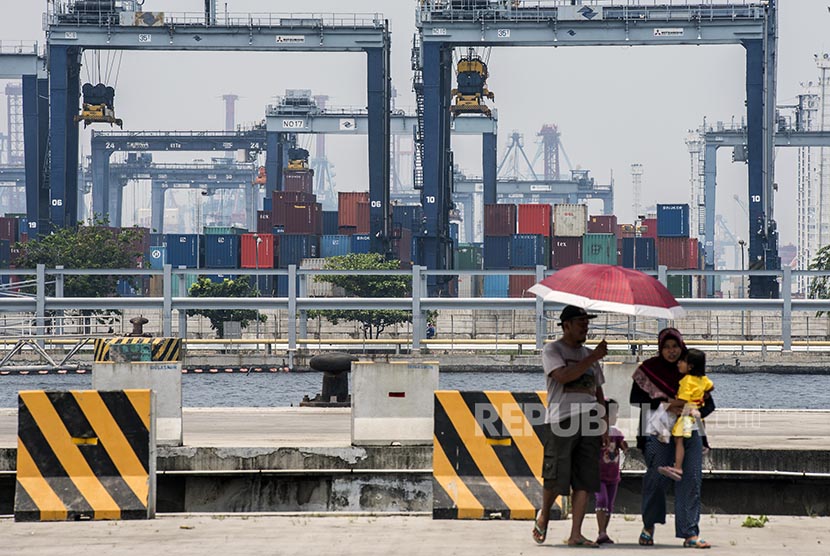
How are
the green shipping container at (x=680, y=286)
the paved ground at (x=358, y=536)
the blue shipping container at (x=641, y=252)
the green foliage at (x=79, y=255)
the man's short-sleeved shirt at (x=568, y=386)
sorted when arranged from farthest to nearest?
the blue shipping container at (x=641, y=252)
the green shipping container at (x=680, y=286)
the green foliage at (x=79, y=255)
the man's short-sleeved shirt at (x=568, y=386)
the paved ground at (x=358, y=536)

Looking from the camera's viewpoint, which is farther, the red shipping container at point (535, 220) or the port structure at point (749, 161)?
the red shipping container at point (535, 220)

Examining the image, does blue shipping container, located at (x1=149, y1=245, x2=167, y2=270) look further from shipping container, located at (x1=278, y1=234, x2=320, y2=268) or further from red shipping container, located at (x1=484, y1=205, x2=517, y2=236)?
red shipping container, located at (x1=484, y1=205, x2=517, y2=236)

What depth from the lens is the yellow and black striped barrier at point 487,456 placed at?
10.1 m

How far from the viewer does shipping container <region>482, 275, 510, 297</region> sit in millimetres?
106875

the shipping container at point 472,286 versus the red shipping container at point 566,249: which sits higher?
the red shipping container at point 566,249

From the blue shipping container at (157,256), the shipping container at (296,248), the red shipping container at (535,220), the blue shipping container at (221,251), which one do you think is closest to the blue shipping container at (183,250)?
the blue shipping container at (221,251)

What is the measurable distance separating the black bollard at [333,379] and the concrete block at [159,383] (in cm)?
613

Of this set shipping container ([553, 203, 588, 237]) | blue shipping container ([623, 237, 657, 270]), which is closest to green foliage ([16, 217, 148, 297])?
shipping container ([553, 203, 588, 237])

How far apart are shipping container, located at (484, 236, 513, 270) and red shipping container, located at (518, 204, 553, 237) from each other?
2.04m

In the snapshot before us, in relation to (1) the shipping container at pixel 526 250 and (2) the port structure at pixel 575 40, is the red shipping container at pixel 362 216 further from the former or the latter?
(2) the port structure at pixel 575 40

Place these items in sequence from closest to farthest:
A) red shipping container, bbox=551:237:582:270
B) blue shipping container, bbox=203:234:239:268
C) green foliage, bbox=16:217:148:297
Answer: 1. green foliage, bbox=16:217:148:297
2. red shipping container, bbox=551:237:582:270
3. blue shipping container, bbox=203:234:239:268

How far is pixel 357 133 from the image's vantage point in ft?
373

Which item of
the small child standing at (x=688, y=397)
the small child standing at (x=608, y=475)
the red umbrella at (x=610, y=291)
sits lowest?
the small child standing at (x=608, y=475)

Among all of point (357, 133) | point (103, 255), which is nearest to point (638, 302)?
point (103, 255)
